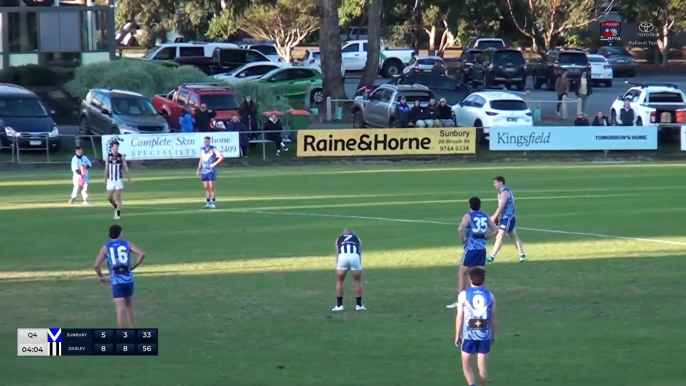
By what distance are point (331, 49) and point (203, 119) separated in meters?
10.3

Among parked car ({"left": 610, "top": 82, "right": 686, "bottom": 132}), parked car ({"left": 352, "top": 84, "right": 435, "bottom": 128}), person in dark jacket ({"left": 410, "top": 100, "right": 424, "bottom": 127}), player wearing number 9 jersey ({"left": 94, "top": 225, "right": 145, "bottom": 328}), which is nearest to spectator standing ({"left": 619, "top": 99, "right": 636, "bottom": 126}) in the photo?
Answer: parked car ({"left": 610, "top": 82, "right": 686, "bottom": 132})

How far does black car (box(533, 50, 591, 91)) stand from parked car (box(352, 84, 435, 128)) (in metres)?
16.8

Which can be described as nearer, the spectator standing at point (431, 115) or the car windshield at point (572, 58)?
the spectator standing at point (431, 115)

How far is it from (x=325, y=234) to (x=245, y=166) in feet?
48.7

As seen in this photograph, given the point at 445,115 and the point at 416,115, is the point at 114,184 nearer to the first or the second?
the point at 416,115

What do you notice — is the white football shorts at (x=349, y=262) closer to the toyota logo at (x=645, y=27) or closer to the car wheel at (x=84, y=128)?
the car wheel at (x=84, y=128)

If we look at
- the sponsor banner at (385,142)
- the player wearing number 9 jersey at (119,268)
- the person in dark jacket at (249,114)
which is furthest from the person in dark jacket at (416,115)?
the player wearing number 9 jersey at (119,268)

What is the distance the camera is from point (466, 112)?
41.9 metres

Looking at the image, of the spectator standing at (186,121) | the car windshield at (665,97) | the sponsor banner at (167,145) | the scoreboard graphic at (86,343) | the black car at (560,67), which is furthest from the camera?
the black car at (560,67)

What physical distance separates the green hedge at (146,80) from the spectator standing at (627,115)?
1262 cm

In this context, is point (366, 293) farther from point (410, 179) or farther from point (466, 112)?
point (466, 112)

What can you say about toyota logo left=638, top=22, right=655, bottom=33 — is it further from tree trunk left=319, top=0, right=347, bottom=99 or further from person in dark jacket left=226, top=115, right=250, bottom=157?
person in dark jacket left=226, top=115, right=250, bottom=157

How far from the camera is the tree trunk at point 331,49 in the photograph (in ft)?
156

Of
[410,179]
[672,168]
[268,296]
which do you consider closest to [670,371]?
[268,296]
